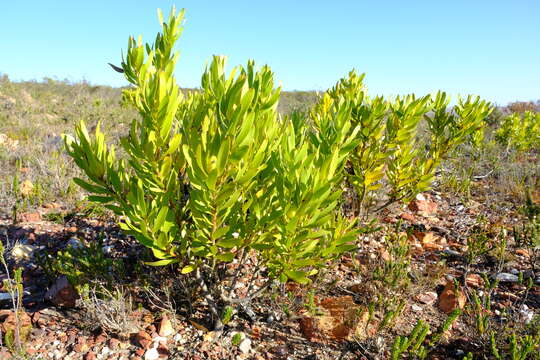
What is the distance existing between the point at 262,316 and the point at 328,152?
1.39 meters

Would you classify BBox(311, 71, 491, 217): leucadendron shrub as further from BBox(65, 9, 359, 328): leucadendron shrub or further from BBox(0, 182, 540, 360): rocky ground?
BBox(65, 9, 359, 328): leucadendron shrub

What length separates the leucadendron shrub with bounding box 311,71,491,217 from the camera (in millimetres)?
2711

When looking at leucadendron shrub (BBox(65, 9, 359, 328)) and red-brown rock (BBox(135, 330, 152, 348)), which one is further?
red-brown rock (BBox(135, 330, 152, 348))

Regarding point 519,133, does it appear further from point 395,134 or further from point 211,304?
point 211,304

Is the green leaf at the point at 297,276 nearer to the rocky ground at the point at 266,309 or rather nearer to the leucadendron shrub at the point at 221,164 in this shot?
the leucadendron shrub at the point at 221,164

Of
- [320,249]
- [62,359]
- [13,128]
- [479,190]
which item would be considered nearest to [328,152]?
[320,249]

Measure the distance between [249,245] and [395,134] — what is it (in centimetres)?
172

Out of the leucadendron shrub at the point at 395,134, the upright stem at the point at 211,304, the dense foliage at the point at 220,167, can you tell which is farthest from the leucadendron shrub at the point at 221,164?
the leucadendron shrub at the point at 395,134

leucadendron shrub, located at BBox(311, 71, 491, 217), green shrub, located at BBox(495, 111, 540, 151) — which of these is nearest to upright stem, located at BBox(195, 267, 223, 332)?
leucadendron shrub, located at BBox(311, 71, 491, 217)

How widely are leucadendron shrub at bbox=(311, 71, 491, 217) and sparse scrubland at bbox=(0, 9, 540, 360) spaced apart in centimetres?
2

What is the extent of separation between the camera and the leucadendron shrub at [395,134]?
8.89ft

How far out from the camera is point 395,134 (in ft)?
9.26

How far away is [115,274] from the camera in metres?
2.61

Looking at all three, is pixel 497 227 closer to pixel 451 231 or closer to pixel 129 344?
pixel 451 231
